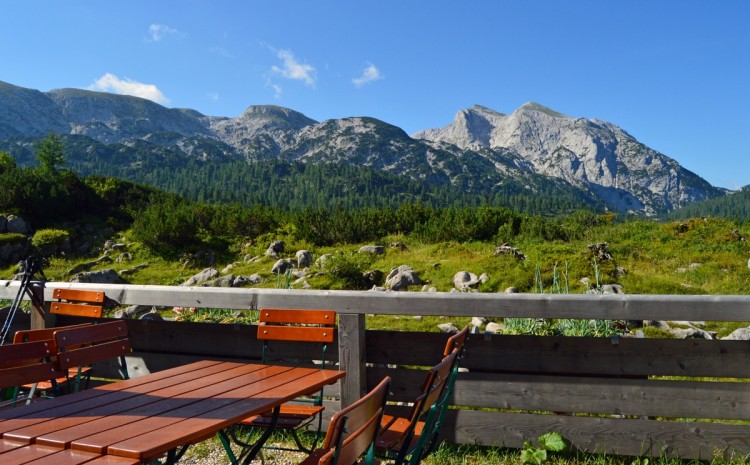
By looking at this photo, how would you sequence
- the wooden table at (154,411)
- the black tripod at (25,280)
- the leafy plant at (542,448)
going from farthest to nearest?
1. the black tripod at (25,280)
2. the leafy plant at (542,448)
3. the wooden table at (154,411)

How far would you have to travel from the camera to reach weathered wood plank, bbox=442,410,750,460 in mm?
3201

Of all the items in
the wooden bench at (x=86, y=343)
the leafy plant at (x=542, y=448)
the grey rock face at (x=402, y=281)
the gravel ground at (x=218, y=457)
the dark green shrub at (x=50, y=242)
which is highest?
the dark green shrub at (x=50, y=242)

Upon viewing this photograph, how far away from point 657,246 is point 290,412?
46.9 feet

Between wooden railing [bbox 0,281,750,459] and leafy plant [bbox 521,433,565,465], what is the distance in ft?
0.19

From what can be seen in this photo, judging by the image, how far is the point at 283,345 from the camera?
3994 mm

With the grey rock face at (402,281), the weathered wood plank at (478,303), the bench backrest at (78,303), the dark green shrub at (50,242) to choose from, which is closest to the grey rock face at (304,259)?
the grey rock face at (402,281)

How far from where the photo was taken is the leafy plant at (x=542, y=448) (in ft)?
10.9

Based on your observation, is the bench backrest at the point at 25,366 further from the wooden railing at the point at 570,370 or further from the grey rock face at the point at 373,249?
the grey rock face at the point at 373,249

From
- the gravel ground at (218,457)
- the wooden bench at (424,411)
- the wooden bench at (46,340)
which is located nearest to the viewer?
the wooden bench at (424,411)

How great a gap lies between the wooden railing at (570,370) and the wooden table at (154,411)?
2.28ft

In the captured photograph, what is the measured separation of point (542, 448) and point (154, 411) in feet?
7.75

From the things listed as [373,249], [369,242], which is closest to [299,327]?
[373,249]

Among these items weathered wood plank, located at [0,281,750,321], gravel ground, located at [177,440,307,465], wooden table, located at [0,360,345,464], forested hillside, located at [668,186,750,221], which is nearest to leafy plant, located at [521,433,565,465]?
weathered wood plank, located at [0,281,750,321]

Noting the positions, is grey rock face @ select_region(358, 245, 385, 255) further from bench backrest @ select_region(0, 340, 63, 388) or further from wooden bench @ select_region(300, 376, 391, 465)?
wooden bench @ select_region(300, 376, 391, 465)
